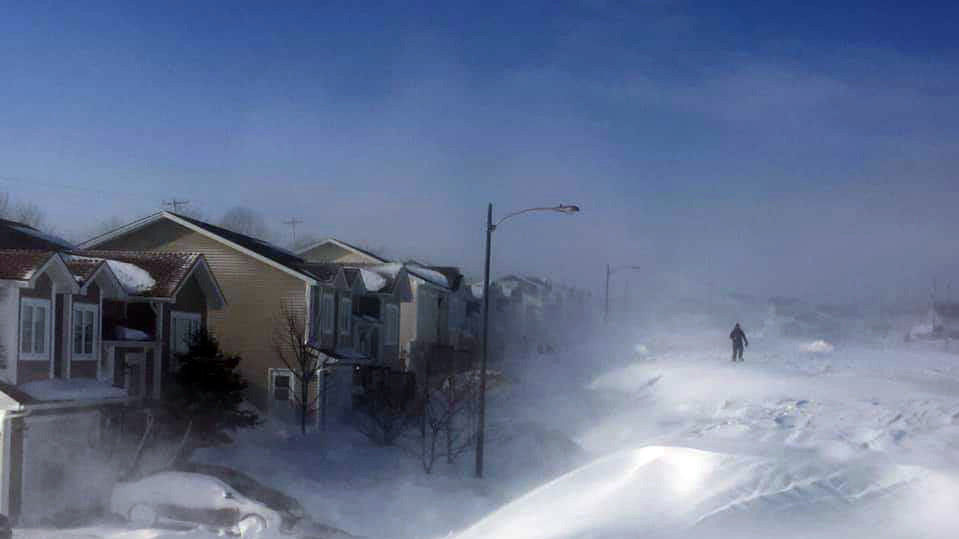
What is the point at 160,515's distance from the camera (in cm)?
2062

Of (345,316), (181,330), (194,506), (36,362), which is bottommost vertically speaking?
(194,506)

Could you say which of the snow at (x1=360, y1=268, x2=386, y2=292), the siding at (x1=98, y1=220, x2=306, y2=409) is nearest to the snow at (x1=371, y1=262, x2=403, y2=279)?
the snow at (x1=360, y1=268, x2=386, y2=292)

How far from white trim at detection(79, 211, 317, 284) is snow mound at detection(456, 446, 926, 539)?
22.6 meters

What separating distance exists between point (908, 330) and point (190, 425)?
69023mm

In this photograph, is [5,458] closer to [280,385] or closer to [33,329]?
[33,329]

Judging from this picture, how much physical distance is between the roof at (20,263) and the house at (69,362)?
0.02 metres

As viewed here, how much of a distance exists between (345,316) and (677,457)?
27215mm

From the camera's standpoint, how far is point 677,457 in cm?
1263

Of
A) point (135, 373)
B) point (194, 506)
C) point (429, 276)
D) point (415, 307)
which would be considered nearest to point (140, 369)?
point (135, 373)

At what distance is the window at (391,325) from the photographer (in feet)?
145

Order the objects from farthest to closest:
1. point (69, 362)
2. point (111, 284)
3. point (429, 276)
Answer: point (429, 276) → point (111, 284) → point (69, 362)

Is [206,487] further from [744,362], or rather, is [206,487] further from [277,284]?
[744,362]

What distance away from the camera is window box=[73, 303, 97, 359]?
2448 centimetres

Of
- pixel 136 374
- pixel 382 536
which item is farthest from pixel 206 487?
pixel 136 374
